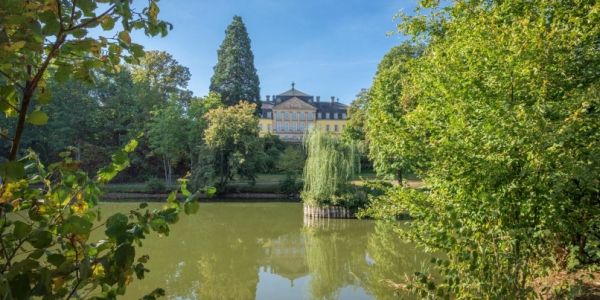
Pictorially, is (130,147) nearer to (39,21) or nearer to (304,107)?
(39,21)

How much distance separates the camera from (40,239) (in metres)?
0.90

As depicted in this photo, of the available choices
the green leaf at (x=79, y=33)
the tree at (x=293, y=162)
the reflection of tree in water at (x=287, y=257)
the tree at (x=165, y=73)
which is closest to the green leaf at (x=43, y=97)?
the green leaf at (x=79, y=33)

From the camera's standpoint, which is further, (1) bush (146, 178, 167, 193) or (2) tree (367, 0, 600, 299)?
(1) bush (146, 178, 167, 193)

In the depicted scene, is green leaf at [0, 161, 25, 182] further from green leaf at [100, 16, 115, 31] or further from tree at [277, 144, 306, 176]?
tree at [277, 144, 306, 176]

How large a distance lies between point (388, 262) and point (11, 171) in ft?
28.2

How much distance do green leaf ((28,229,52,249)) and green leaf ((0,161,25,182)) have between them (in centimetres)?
14

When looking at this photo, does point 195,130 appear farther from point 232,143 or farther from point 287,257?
point 287,257

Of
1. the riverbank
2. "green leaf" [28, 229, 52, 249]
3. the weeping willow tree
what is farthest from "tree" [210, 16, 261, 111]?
"green leaf" [28, 229, 52, 249]

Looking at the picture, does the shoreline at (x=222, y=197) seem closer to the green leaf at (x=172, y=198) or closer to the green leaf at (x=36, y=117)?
the green leaf at (x=172, y=198)

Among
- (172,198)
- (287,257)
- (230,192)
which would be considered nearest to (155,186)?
(230,192)

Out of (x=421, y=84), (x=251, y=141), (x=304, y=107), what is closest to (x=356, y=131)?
(x=251, y=141)

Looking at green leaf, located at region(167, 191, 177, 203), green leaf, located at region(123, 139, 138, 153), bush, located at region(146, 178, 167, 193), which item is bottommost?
bush, located at region(146, 178, 167, 193)

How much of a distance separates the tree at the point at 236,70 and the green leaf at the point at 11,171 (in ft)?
110

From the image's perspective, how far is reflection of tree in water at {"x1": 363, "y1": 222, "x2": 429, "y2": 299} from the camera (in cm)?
686
